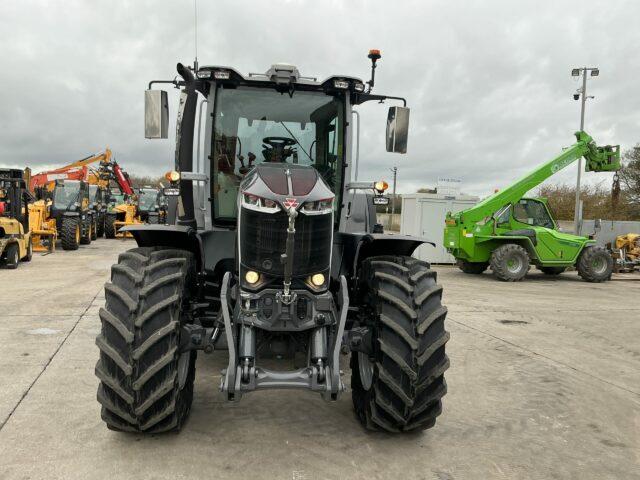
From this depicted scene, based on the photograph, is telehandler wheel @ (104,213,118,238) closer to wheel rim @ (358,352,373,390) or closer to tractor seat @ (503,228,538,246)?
tractor seat @ (503,228,538,246)

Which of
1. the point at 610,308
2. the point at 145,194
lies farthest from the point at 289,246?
the point at 145,194

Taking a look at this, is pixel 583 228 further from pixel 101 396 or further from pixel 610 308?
pixel 101 396

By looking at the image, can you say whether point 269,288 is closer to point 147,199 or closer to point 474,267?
point 474,267

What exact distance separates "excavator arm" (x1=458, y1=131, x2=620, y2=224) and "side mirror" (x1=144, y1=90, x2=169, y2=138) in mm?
10514

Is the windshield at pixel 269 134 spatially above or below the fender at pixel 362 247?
above

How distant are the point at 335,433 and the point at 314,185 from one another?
1.72 metres

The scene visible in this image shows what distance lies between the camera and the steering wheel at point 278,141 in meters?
4.29

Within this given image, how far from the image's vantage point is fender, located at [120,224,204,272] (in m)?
3.76

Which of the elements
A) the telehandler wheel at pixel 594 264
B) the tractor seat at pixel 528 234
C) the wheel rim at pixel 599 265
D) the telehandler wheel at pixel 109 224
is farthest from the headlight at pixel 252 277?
the telehandler wheel at pixel 109 224

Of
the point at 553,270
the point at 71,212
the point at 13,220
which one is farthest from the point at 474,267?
the point at 71,212

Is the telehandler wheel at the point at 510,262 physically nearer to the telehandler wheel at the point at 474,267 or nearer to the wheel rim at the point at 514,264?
the wheel rim at the point at 514,264

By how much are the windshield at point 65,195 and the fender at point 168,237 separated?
15915 mm

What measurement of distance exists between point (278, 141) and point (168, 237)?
3.91 ft

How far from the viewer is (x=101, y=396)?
3.19 meters
